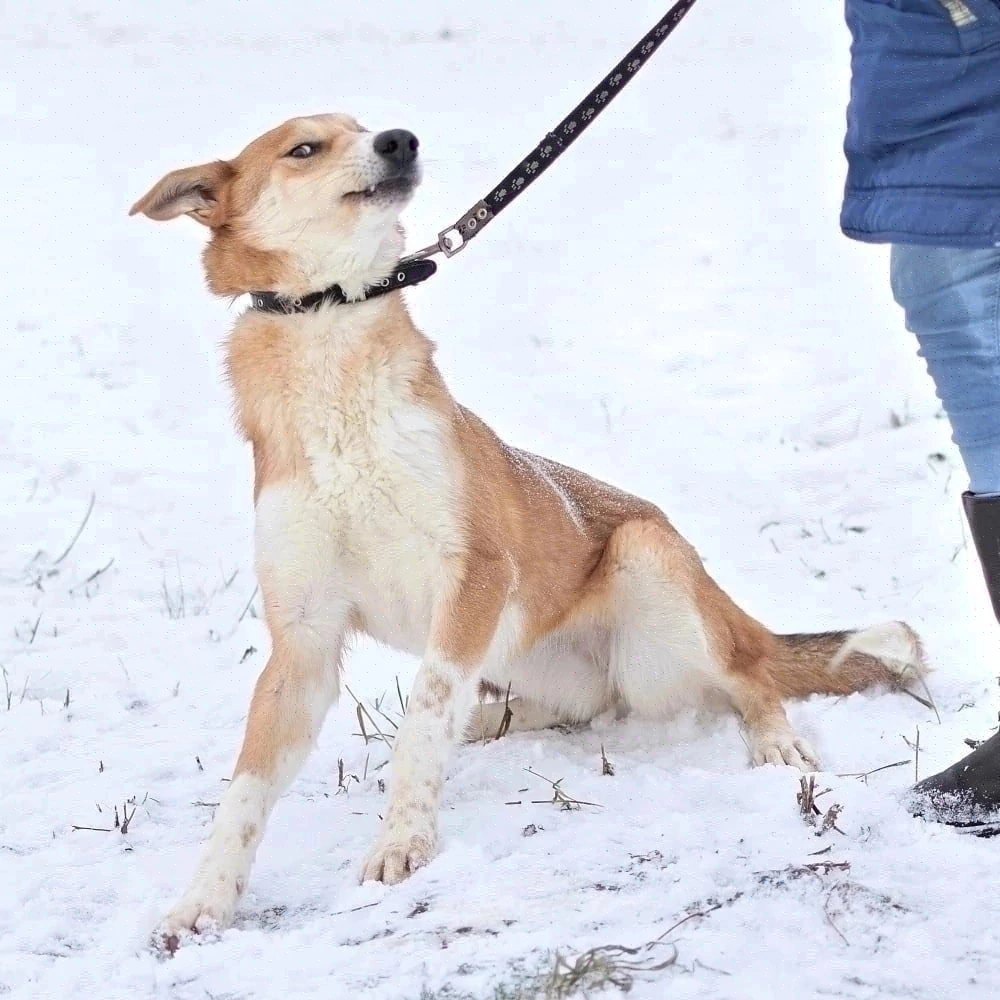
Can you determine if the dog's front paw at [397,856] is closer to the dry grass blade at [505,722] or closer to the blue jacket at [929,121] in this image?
the dry grass blade at [505,722]

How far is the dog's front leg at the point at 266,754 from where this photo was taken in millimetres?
2844

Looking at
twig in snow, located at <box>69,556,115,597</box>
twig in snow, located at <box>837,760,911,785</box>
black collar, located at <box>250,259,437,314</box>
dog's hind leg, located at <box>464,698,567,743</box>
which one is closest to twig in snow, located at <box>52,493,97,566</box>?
twig in snow, located at <box>69,556,115,597</box>

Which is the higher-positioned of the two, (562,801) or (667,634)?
(667,634)

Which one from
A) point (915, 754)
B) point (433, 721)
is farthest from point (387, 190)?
point (915, 754)

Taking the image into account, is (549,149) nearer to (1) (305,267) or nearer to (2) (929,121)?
(1) (305,267)

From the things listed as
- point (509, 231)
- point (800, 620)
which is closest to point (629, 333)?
point (509, 231)

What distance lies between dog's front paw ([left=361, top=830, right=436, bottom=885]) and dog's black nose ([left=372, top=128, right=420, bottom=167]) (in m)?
1.72

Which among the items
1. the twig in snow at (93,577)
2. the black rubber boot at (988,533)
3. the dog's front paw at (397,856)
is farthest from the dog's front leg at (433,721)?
the twig in snow at (93,577)

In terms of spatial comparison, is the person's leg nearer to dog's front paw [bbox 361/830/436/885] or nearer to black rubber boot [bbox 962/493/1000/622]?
black rubber boot [bbox 962/493/1000/622]

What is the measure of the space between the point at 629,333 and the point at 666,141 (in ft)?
14.5

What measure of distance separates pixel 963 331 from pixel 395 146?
1.53 meters

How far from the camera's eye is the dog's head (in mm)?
3484

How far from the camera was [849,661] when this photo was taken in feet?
13.6

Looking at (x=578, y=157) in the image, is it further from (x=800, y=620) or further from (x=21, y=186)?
(x=800, y=620)
